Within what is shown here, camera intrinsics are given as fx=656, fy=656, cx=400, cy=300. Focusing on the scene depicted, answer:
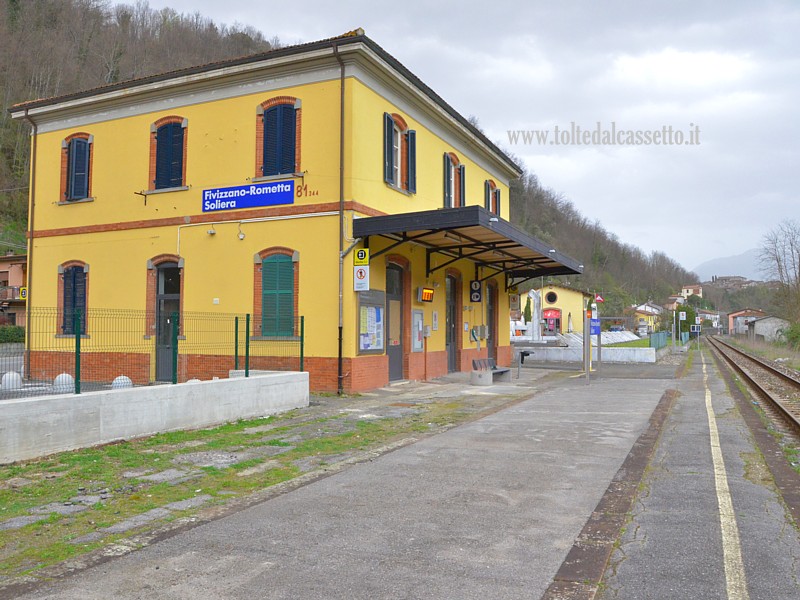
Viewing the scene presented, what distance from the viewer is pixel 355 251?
15.4 meters

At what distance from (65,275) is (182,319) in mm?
5660

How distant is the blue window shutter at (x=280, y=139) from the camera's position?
1639 cm

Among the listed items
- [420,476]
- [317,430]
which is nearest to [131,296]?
[317,430]

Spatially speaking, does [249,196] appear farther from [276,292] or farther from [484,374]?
[484,374]

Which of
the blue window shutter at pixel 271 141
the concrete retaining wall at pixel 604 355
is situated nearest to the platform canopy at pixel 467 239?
the blue window shutter at pixel 271 141

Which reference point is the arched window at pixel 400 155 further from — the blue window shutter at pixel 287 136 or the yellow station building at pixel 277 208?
the blue window shutter at pixel 287 136

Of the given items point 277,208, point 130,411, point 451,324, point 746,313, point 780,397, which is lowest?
point 780,397

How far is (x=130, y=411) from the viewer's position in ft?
30.5

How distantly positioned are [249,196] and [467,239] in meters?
5.90

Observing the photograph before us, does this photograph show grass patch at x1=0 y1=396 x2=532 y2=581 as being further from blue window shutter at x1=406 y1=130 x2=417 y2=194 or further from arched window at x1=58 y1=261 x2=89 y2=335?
arched window at x1=58 y1=261 x2=89 y2=335

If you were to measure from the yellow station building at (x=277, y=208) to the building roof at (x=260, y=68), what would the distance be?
5cm

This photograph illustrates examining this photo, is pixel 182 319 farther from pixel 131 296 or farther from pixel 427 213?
pixel 427 213

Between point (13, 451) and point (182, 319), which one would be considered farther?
point (182, 319)

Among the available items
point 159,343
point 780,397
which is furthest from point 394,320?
point 780,397
